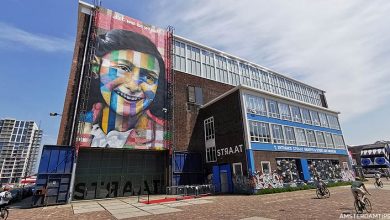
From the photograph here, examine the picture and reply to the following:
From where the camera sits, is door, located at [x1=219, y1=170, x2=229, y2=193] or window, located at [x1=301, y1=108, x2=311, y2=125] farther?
window, located at [x1=301, y1=108, x2=311, y2=125]

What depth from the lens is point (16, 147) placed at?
175 meters

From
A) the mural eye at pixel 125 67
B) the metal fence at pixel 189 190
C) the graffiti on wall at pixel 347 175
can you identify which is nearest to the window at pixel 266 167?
the metal fence at pixel 189 190

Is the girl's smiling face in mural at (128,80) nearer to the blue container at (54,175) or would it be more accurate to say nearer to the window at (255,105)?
the blue container at (54,175)

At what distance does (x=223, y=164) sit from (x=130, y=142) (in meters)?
12.5

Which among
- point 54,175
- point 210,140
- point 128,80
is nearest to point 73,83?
point 128,80

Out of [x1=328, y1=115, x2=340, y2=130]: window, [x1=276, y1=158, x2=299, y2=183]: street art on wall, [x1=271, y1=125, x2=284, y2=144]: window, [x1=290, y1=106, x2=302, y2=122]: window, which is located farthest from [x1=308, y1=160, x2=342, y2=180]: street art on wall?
[x1=328, y1=115, x2=340, y2=130]: window

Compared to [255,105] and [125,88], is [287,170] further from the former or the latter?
[125,88]

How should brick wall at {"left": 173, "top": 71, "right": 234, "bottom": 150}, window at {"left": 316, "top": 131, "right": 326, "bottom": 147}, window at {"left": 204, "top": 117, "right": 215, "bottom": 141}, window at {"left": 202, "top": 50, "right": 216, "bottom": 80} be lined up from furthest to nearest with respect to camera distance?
window at {"left": 202, "top": 50, "right": 216, "bottom": 80} → window at {"left": 316, "top": 131, "right": 326, "bottom": 147} → brick wall at {"left": 173, "top": 71, "right": 234, "bottom": 150} → window at {"left": 204, "top": 117, "right": 215, "bottom": 141}

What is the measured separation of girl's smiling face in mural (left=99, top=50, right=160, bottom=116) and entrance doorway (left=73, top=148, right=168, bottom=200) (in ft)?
20.2

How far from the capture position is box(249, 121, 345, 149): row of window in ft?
92.1

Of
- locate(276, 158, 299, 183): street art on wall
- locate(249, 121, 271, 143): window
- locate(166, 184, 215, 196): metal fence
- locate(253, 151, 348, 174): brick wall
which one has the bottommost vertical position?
locate(166, 184, 215, 196): metal fence

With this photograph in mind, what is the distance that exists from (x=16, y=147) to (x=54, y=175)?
19817cm

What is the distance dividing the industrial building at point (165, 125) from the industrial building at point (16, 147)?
16869 cm

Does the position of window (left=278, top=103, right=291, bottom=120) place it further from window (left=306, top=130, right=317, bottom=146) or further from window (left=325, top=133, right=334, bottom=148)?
window (left=325, top=133, right=334, bottom=148)
